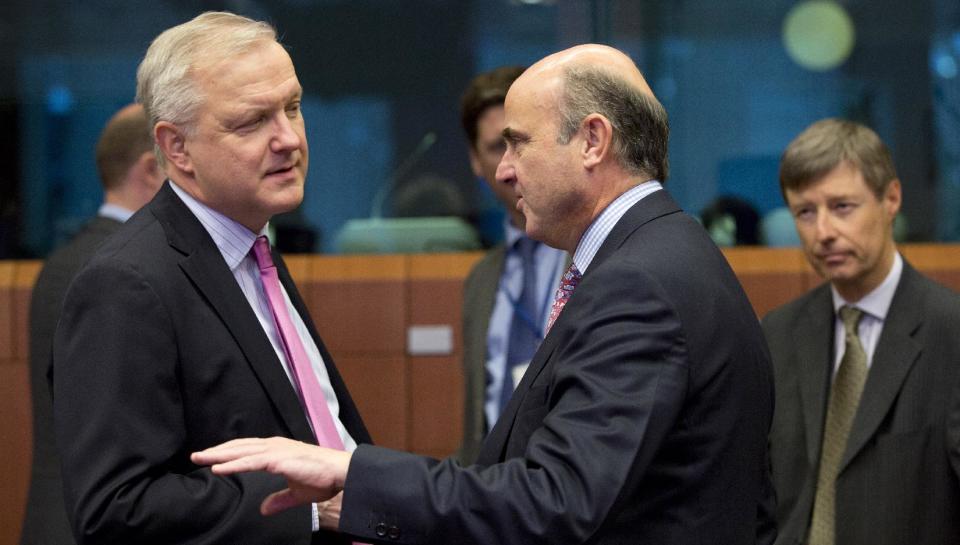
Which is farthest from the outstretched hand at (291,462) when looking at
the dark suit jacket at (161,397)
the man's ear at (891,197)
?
the man's ear at (891,197)

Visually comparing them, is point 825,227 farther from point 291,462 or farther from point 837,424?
point 291,462

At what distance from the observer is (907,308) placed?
299cm

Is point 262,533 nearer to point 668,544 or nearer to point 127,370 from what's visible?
point 127,370

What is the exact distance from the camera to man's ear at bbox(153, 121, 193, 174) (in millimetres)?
2084

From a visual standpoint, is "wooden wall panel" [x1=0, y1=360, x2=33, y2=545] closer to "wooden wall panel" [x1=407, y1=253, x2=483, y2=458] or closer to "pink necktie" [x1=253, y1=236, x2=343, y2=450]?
"wooden wall panel" [x1=407, y1=253, x2=483, y2=458]

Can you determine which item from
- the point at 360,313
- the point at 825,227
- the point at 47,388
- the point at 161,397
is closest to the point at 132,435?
the point at 161,397

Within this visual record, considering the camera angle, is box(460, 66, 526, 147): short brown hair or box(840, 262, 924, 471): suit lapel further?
box(460, 66, 526, 147): short brown hair

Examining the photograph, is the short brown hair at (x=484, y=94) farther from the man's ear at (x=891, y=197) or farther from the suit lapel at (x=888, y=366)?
the suit lapel at (x=888, y=366)

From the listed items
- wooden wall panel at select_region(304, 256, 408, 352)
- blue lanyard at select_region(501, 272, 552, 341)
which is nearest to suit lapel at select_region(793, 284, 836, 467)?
blue lanyard at select_region(501, 272, 552, 341)

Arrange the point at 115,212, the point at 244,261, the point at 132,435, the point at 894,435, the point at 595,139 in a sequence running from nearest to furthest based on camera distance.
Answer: the point at 132,435 → the point at 595,139 → the point at 244,261 → the point at 894,435 → the point at 115,212

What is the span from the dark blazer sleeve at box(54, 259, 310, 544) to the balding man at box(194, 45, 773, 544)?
95 mm

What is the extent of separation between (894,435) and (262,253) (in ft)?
5.12

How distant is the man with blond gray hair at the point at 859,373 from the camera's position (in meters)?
2.81

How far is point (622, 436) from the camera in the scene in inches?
65.1
